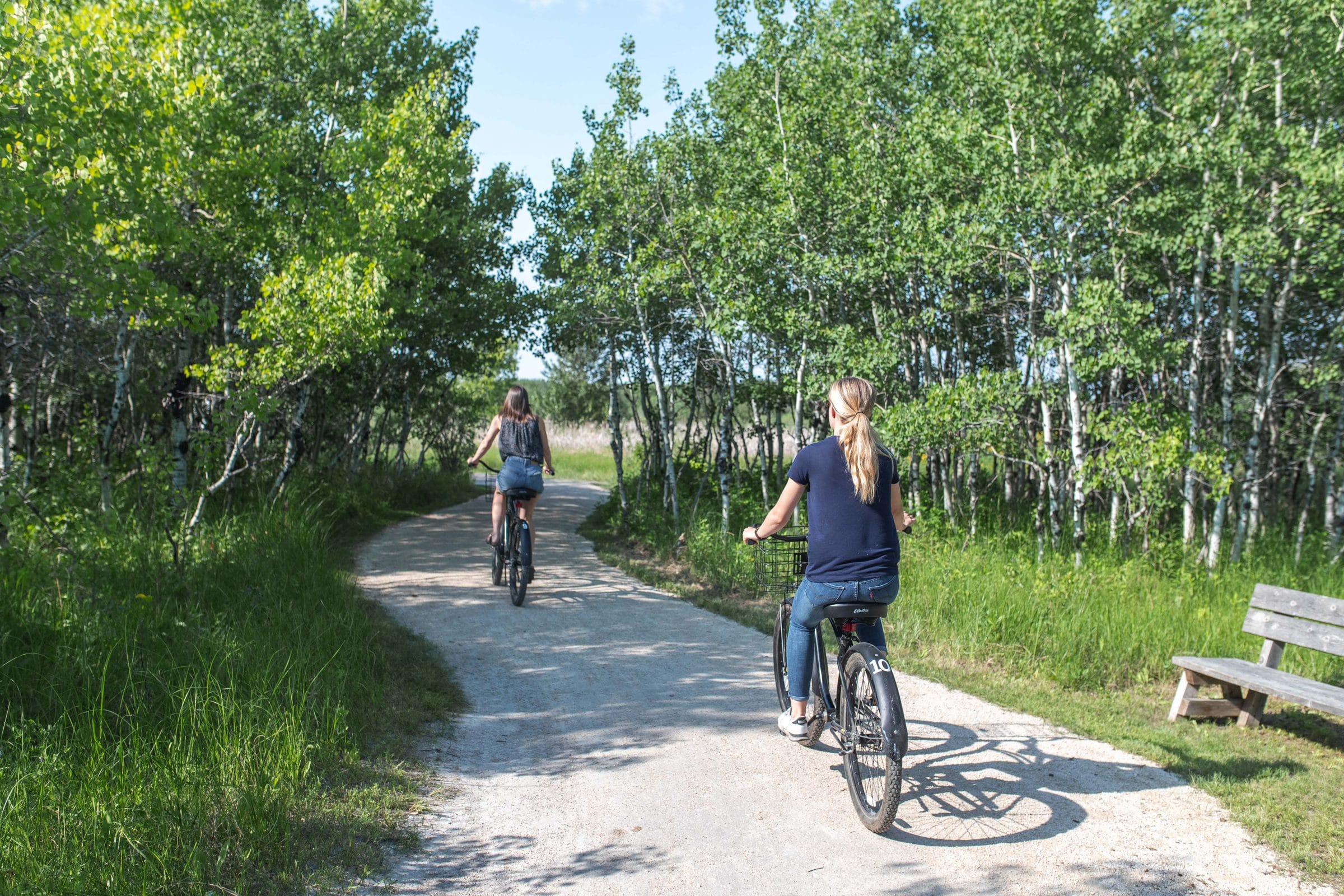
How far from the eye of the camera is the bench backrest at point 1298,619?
5.53 metres

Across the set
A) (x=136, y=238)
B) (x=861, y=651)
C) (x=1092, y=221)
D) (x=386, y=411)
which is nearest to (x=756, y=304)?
(x=1092, y=221)

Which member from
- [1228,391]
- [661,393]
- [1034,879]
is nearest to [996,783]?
[1034,879]

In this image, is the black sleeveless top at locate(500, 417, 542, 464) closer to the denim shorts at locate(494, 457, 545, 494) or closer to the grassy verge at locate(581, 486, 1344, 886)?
the denim shorts at locate(494, 457, 545, 494)

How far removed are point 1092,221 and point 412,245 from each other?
9.49 meters

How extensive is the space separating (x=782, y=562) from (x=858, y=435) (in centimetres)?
112

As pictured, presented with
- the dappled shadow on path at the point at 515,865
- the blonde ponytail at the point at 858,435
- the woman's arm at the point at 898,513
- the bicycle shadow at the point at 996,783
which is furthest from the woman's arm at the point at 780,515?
the dappled shadow on path at the point at 515,865

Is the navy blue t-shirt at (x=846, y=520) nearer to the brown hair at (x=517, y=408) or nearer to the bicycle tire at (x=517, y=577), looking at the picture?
the bicycle tire at (x=517, y=577)

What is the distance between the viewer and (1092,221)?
9.34 metres

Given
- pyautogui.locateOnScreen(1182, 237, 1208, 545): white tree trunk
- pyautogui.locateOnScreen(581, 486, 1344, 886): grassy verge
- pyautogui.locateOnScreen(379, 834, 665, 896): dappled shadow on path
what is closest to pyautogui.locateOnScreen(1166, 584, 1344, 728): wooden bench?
pyautogui.locateOnScreen(581, 486, 1344, 886): grassy verge

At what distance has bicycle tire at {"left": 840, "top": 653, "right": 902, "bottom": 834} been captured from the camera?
371 centimetres

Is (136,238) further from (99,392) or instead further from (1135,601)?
(1135,601)

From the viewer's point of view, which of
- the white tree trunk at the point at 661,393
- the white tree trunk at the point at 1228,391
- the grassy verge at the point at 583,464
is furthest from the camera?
the grassy verge at the point at 583,464

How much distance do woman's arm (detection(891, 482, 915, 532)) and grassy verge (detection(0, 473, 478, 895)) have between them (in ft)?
8.57

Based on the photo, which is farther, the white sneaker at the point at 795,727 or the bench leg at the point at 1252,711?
the bench leg at the point at 1252,711
